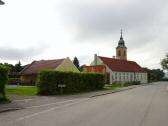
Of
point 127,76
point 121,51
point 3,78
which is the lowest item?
point 3,78

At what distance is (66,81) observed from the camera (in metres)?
34.7

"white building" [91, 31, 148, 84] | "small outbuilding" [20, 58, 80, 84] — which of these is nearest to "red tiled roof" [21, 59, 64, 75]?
"small outbuilding" [20, 58, 80, 84]

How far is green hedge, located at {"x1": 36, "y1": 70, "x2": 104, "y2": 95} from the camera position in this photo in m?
31.1

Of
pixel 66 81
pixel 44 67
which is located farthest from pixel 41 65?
pixel 66 81

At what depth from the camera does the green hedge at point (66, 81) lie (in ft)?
102

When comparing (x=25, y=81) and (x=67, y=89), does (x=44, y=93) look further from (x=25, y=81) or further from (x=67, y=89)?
(x=25, y=81)

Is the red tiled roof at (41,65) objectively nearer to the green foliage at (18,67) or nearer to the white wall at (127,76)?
the green foliage at (18,67)

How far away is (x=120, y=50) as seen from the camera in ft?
356

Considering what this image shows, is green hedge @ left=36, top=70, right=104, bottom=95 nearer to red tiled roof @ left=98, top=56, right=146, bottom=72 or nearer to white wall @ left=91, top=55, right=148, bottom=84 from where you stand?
white wall @ left=91, top=55, right=148, bottom=84

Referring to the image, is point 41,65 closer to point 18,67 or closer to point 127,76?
Answer: point 18,67

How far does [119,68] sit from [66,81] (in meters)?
58.8

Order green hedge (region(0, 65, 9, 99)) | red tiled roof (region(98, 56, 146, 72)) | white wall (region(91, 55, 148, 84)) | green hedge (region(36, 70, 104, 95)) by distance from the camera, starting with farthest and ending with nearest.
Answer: red tiled roof (region(98, 56, 146, 72))
white wall (region(91, 55, 148, 84))
green hedge (region(36, 70, 104, 95))
green hedge (region(0, 65, 9, 99))

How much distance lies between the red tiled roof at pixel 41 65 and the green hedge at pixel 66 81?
20.7 m

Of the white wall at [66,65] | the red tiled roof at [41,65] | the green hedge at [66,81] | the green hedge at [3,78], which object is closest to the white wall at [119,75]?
the white wall at [66,65]
